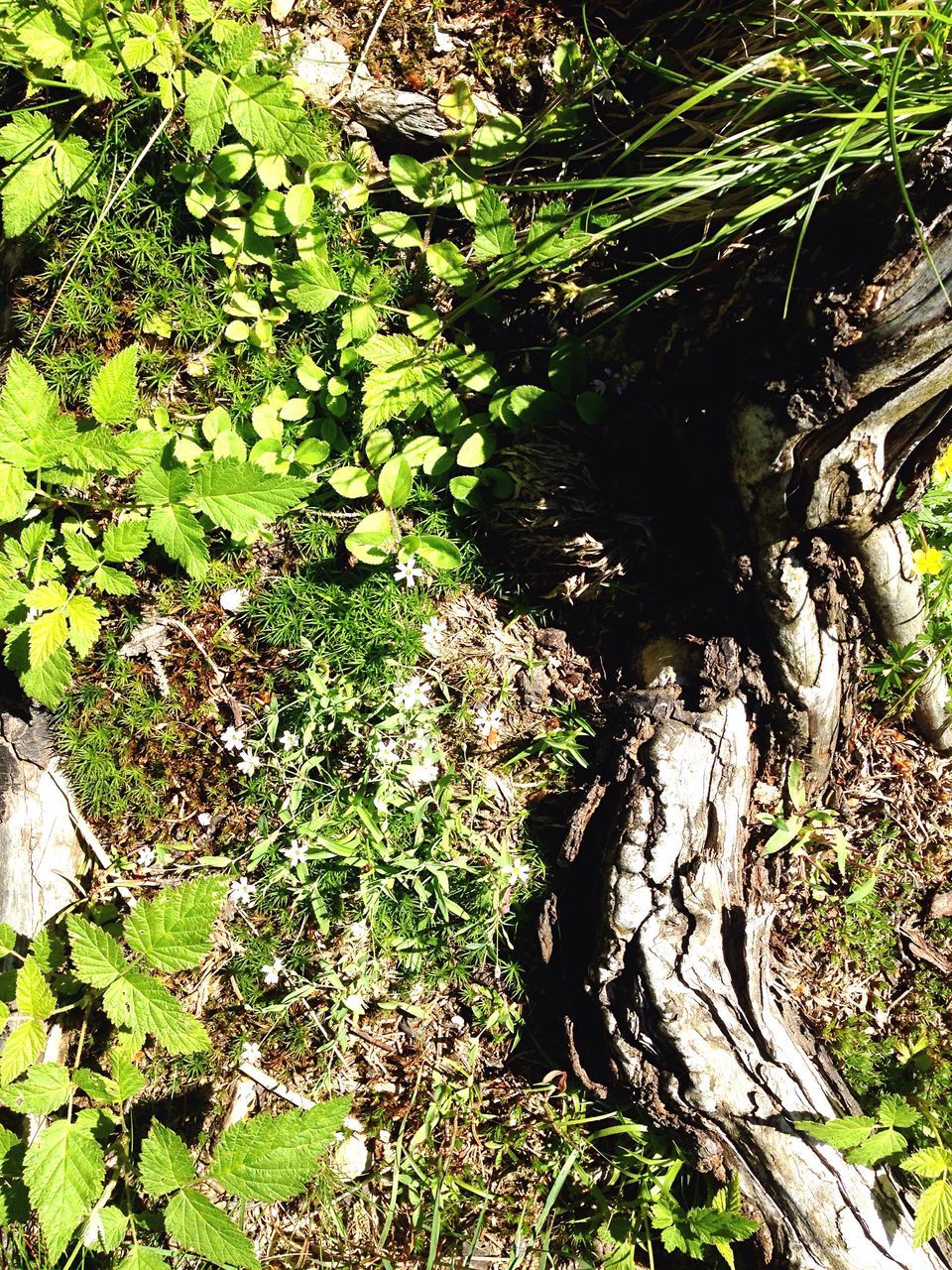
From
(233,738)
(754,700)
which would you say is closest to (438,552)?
(233,738)

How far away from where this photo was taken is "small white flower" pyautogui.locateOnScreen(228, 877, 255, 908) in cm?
306

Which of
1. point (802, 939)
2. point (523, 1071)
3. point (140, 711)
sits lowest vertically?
point (802, 939)

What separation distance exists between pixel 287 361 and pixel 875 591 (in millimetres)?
2266

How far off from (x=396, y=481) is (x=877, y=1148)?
105 inches

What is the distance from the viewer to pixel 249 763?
10.2 feet

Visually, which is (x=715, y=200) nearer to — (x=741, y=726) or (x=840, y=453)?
(x=840, y=453)

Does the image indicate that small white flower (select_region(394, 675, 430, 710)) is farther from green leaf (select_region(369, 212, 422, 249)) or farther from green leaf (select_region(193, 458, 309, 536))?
green leaf (select_region(369, 212, 422, 249))

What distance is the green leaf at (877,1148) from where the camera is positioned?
8.79 feet

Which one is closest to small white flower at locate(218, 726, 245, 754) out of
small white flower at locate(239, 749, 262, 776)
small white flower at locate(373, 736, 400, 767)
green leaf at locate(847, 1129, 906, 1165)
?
small white flower at locate(239, 749, 262, 776)

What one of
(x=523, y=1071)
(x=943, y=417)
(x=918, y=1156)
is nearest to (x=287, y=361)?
(x=943, y=417)

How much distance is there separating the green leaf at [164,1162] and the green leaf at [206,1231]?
0.17ft

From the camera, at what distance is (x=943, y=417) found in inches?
97.5

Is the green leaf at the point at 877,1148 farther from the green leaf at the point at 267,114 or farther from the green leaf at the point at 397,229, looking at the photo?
the green leaf at the point at 267,114

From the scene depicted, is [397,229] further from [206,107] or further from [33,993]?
[33,993]
